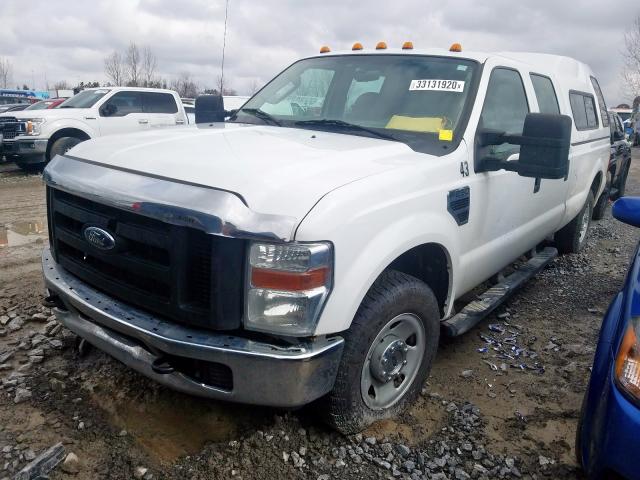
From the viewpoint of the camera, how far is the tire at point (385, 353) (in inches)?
93.0

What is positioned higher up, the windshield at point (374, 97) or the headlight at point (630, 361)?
the windshield at point (374, 97)

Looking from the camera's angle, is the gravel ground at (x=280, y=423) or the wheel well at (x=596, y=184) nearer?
the gravel ground at (x=280, y=423)

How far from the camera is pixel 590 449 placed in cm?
189

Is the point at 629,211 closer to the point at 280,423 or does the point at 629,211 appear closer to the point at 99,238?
the point at 280,423

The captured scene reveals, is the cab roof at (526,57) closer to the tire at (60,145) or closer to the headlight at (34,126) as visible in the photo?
the tire at (60,145)

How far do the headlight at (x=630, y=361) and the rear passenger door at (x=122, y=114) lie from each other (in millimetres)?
10935

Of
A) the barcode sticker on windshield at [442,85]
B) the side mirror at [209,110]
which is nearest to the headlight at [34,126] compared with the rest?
the side mirror at [209,110]

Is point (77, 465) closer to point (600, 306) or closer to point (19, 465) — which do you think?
point (19, 465)

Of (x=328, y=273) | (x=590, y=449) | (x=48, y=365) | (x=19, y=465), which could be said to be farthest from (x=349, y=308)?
(x=48, y=365)

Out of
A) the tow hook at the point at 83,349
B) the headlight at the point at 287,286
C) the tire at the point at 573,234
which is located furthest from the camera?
the tire at the point at 573,234

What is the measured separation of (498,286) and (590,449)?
2072mm

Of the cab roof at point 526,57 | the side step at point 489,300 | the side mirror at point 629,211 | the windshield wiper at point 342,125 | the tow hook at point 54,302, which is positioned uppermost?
the cab roof at point 526,57

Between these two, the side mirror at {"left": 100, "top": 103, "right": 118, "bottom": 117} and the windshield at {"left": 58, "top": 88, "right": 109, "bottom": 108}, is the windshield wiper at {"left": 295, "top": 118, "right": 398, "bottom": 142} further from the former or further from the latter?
the windshield at {"left": 58, "top": 88, "right": 109, "bottom": 108}

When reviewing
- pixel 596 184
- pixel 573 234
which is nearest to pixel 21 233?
pixel 573 234
